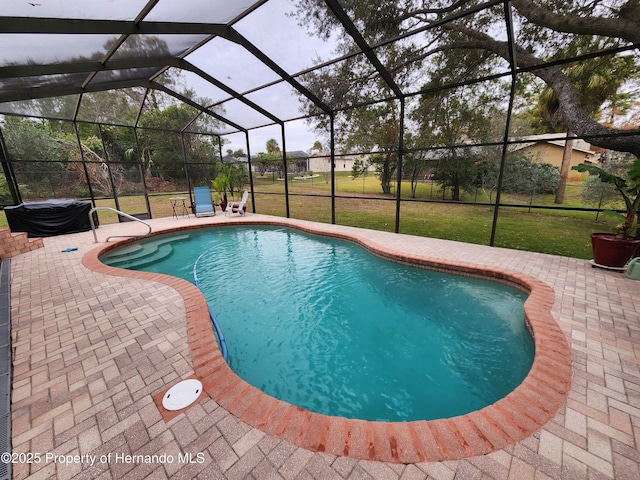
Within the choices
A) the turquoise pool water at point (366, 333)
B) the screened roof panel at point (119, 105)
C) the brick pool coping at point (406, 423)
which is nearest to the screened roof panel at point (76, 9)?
the turquoise pool water at point (366, 333)

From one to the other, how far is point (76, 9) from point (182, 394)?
14.4 feet

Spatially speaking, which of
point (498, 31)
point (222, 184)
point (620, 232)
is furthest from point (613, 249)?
point (222, 184)

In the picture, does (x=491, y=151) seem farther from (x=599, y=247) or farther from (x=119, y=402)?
(x=119, y=402)

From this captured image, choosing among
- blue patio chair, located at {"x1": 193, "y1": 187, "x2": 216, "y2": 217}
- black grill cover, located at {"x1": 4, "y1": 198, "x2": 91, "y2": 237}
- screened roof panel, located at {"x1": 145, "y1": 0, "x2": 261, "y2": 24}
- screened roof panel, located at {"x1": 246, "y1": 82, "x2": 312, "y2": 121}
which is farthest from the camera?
blue patio chair, located at {"x1": 193, "y1": 187, "x2": 216, "y2": 217}

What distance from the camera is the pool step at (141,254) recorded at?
5.33 m

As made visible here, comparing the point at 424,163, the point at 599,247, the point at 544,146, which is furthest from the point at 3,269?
the point at 544,146

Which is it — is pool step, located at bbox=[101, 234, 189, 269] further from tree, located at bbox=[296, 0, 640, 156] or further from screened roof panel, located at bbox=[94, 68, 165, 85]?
tree, located at bbox=[296, 0, 640, 156]

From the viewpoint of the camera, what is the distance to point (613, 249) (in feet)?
12.4

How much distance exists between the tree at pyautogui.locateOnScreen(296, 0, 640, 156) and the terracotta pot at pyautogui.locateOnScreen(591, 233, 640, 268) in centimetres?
145

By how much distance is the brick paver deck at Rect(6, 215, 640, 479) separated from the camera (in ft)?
4.35

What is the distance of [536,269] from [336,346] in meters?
3.47

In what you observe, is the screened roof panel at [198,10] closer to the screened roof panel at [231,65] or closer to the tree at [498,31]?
the screened roof panel at [231,65]

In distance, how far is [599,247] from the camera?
3.90 metres

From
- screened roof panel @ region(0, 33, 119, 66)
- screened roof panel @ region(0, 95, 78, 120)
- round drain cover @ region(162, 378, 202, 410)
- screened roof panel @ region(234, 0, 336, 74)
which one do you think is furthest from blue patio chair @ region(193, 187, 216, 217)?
round drain cover @ region(162, 378, 202, 410)
